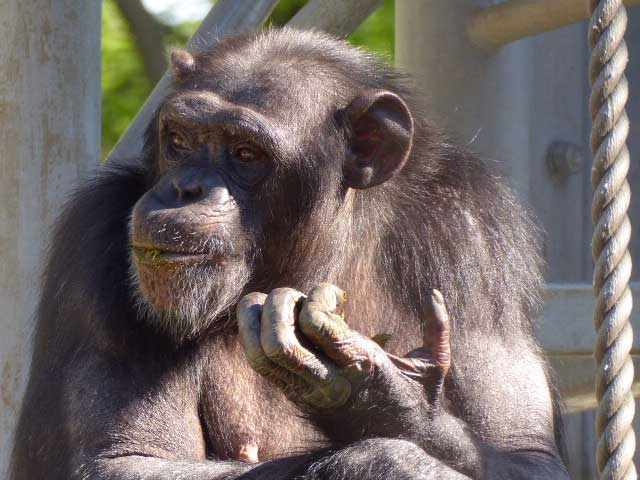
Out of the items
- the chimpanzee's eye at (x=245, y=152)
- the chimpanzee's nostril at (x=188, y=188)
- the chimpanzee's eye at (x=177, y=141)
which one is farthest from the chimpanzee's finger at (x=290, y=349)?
the chimpanzee's eye at (x=177, y=141)

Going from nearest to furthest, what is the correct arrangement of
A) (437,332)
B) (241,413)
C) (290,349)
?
(290,349)
(437,332)
(241,413)

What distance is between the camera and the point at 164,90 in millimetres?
5387

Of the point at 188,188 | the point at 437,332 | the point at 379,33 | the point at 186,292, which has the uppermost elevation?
the point at 379,33

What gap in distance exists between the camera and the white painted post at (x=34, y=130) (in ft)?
16.0

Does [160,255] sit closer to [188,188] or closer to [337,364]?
[188,188]

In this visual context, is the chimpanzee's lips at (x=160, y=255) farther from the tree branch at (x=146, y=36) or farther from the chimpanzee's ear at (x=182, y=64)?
the tree branch at (x=146, y=36)

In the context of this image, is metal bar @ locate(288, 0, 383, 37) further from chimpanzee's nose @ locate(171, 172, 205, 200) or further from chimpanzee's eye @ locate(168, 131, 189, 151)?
chimpanzee's nose @ locate(171, 172, 205, 200)

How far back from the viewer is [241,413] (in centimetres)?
471

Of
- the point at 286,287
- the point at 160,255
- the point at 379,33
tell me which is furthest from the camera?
the point at 379,33

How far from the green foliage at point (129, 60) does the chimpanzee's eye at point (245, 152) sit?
10718 mm

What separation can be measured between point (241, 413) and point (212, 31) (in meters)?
1.82

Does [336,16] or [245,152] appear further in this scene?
[336,16]

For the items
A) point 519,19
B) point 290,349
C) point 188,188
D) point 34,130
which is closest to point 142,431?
point 188,188

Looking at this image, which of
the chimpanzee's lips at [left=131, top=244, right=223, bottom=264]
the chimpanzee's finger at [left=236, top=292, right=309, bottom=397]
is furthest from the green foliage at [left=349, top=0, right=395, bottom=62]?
the chimpanzee's finger at [left=236, top=292, right=309, bottom=397]
